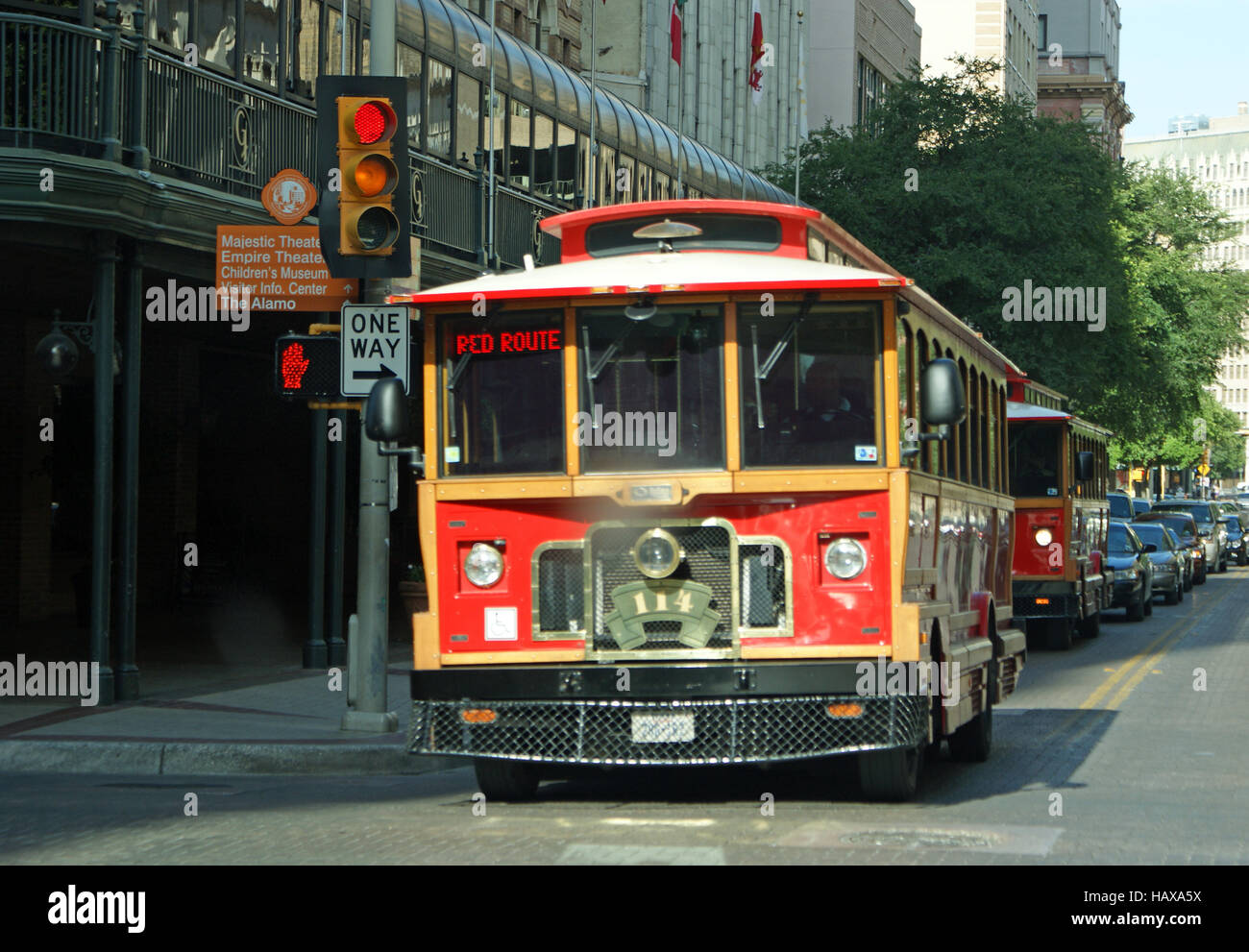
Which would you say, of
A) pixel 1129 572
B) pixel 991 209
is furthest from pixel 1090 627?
pixel 991 209

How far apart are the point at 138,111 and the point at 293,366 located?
13.0 ft

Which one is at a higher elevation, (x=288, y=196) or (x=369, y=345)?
(x=288, y=196)

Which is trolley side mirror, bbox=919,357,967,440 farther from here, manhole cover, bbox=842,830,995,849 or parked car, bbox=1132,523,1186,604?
parked car, bbox=1132,523,1186,604

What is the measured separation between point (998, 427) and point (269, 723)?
5948 mm

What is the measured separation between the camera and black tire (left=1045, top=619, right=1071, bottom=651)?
81.7 ft

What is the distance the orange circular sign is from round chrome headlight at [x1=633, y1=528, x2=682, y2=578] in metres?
8.95

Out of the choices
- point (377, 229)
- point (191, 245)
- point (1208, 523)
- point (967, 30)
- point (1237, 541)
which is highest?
point (967, 30)

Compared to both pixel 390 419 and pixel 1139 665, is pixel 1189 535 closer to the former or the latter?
pixel 1139 665

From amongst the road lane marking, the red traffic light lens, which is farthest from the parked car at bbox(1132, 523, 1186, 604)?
the road lane marking

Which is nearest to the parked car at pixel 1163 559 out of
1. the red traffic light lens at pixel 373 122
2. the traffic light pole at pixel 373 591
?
the traffic light pole at pixel 373 591

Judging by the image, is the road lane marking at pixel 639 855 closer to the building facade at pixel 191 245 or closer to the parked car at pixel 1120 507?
the building facade at pixel 191 245

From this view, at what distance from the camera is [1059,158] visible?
4206 cm

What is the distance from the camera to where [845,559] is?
978 centimetres

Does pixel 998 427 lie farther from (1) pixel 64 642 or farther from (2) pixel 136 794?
(1) pixel 64 642
